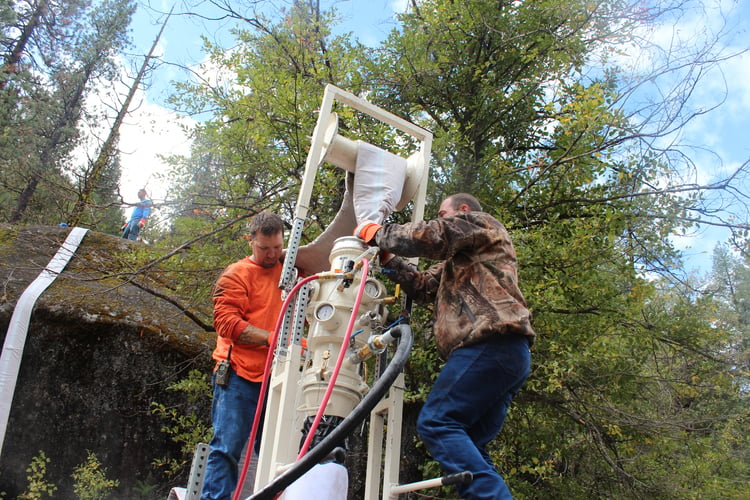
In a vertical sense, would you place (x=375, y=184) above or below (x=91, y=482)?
above

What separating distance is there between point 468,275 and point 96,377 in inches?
204

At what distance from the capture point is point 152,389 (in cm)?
576

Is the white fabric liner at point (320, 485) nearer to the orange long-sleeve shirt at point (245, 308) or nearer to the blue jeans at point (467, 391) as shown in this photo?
the blue jeans at point (467, 391)

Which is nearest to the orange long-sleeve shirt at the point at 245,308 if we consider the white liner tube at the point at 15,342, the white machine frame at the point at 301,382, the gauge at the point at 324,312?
the white machine frame at the point at 301,382

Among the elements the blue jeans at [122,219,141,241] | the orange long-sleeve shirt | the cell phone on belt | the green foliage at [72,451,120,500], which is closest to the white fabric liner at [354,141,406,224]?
the orange long-sleeve shirt

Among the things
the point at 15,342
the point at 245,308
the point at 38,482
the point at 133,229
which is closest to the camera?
the point at 245,308

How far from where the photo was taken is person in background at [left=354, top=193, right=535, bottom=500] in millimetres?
1778

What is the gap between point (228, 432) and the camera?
243 centimetres

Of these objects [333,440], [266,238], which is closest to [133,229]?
[266,238]

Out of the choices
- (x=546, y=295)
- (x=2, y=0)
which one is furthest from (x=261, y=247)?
(x=2, y=0)

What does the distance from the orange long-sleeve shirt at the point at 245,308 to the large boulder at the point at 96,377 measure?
7.37ft

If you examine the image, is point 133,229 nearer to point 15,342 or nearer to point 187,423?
point 15,342

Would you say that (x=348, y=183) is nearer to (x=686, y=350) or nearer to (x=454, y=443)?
(x=454, y=443)

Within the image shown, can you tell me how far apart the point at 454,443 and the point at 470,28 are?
480cm
